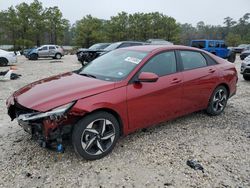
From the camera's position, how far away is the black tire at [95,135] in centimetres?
309

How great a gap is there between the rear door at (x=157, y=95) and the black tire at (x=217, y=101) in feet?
3.49

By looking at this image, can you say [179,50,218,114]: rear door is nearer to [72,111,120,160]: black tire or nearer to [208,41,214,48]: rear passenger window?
[72,111,120,160]: black tire

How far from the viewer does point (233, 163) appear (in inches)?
130

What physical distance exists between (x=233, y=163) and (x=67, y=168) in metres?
2.23

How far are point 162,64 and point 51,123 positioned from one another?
2.06 metres

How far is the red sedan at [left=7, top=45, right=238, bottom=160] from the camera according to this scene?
3.02m

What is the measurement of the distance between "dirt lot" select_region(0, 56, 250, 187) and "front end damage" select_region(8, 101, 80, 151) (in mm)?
401

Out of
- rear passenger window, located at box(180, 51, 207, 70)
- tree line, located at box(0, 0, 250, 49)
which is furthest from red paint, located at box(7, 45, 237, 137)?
tree line, located at box(0, 0, 250, 49)

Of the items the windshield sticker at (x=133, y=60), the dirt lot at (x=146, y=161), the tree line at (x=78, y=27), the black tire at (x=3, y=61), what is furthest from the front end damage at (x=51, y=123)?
the tree line at (x=78, y=27)

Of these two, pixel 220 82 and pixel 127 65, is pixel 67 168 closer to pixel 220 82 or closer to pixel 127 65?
pixel 127 65

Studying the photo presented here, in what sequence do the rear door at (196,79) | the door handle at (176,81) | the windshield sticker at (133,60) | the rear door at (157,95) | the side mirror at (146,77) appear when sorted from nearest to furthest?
1. the side mirror at (146,77)
2. the rear door at (157,95)
3. the windshield sticker at (133,60)
4. the door handle at (176,81)
5. the rear door at (196,79)

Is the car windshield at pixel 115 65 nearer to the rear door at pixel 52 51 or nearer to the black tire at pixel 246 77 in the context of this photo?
the black tire at pixel 246 77

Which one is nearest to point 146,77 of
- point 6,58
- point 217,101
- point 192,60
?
point 192,60

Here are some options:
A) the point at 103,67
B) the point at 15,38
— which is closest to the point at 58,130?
the point at 103,67
